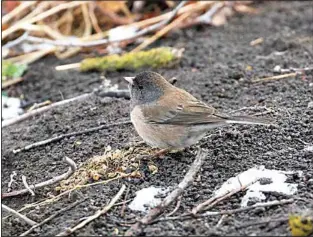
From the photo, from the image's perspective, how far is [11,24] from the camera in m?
6.08

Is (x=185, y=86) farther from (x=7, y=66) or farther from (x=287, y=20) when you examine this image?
(x=287, y=20)

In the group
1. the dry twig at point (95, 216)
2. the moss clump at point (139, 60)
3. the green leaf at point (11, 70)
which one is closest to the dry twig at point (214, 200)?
the dry twig at point (95, 216)

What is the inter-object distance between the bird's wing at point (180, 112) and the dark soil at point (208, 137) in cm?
19

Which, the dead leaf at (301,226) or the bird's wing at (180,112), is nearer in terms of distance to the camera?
the dead leaf at (301,226)

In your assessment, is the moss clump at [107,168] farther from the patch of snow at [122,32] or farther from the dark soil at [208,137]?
the patch of snow at [122,32]

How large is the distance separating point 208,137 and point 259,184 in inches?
29.3

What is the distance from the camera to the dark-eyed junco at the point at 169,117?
3.47 meters

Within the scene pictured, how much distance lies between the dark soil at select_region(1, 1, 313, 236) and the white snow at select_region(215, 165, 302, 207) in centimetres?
5

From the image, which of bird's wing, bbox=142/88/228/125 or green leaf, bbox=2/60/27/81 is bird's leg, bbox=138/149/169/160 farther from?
green leaf, bbox=2/60/27/81

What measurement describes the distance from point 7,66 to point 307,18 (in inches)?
116

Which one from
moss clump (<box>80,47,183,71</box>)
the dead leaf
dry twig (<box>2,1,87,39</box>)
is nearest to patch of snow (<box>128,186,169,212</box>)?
the dead leaf

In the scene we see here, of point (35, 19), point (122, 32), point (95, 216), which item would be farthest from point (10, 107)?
point (95, 216)

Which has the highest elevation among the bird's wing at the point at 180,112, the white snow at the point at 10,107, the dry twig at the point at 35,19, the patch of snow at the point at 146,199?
the dry twig at the point at 35,19

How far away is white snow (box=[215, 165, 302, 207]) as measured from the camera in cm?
296
